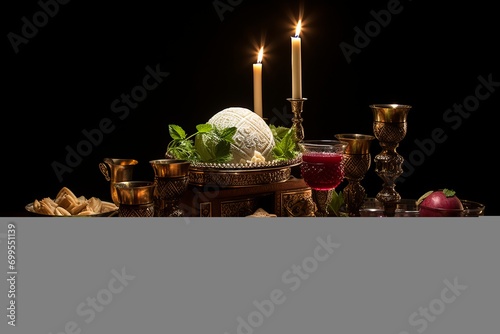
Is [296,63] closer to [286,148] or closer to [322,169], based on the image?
[286,148]

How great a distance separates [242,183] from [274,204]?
0.18 metres

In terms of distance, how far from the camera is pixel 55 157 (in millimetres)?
3686

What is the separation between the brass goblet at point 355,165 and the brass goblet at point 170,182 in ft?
2.10

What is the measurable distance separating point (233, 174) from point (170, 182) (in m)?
0.28

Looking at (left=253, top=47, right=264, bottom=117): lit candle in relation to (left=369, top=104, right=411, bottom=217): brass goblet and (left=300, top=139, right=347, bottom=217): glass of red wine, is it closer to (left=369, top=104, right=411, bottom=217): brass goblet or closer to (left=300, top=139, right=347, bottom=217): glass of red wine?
(left=300, top=139, right=347, bottom=217): glass of red wine

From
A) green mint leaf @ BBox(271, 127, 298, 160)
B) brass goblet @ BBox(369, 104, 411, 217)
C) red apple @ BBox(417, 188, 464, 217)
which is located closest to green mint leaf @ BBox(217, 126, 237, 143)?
green mint leaf @ BBox(271, 127, 298, 160)

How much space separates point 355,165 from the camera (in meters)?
2.91

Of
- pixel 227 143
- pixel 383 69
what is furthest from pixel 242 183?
pixel 383 69

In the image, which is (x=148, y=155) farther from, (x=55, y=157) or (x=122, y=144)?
(x=55, y=157)

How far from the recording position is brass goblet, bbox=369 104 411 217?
2797 millimetres

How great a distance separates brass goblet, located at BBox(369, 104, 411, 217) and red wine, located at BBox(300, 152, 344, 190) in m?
0.17

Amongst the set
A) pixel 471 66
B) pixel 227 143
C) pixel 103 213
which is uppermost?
pixel 471 66

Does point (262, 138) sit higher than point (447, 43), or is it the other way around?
point (447, 43)

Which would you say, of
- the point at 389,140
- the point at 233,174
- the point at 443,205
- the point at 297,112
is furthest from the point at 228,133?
the point at 443,205
